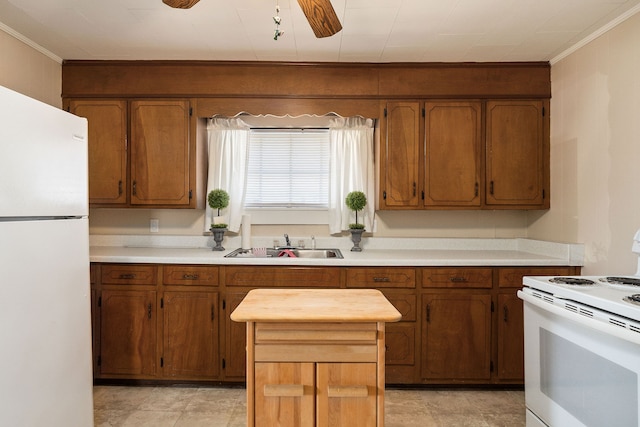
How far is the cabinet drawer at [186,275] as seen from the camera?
279cm

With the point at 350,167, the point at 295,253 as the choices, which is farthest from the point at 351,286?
the point at 350,167

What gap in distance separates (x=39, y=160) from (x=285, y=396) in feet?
4.65

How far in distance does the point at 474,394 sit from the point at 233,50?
296cm

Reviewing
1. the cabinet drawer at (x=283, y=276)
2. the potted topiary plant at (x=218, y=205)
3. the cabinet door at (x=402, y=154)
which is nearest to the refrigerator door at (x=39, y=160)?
the cabinet drawer at (x=283, y=276)

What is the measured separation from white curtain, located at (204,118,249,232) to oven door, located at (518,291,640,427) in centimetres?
223

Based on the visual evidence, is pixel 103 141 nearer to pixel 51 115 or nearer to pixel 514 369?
pixel 51 115

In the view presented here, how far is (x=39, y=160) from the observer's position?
67.3 inches

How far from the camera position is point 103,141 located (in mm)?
3076

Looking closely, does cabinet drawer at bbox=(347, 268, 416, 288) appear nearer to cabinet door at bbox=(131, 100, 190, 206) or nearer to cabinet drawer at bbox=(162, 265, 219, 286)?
cabinet drawer at bbox=(162, 265, 219, 286)

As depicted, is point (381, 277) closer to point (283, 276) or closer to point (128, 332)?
point (283, 276)

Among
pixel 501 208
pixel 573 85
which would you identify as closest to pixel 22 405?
pixel 501 208

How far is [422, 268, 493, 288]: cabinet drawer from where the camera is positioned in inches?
110

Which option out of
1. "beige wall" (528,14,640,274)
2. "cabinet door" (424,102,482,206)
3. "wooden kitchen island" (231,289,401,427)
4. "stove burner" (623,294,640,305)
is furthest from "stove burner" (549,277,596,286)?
"cabinet door" (424,102,482,206)

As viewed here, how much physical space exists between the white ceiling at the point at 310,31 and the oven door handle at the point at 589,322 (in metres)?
1.63
